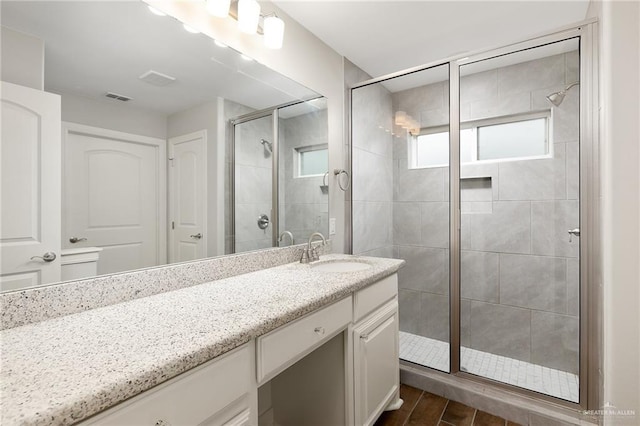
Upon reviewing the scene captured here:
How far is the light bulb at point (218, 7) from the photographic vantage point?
53.3 inches

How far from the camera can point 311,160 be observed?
6.98 ft

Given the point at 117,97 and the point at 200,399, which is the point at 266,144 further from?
the point at 200,399

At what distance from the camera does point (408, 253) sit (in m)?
2.69

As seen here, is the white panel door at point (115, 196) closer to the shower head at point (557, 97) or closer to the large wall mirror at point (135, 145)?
the large wall mirror at point (135, 145)

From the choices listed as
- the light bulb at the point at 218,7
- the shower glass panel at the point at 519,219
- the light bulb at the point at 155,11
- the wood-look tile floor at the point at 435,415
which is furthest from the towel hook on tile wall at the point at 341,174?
the wood-look tile floor at the point at 435,415

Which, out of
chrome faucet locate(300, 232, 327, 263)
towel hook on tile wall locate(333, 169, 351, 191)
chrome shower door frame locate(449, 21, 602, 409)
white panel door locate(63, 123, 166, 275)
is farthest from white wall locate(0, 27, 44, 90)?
chrome shower door frame locate(449, 21, 602, 409)

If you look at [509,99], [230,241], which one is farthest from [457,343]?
[509,99]

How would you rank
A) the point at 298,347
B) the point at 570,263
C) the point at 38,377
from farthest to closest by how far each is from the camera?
the point at 570,263, the point at 298,347, the point at 38,377

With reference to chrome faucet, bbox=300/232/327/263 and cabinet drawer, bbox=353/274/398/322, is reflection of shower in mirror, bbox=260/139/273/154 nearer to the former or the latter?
chrome faucet, bbox=300/232/327/263

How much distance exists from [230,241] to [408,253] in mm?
1689

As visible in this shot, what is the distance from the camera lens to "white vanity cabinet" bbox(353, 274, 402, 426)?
1.45m

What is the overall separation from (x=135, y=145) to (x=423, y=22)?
1.90m

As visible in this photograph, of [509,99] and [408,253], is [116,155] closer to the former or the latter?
[408,253]

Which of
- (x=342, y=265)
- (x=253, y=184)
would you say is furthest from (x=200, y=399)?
(x=342, y=265)
